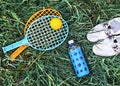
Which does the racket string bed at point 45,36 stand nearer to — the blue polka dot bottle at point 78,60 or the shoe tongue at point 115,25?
the blue polka dot bottle at point 78,60

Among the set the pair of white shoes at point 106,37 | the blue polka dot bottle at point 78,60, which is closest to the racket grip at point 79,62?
the blue polka dot bottle at point 78,60

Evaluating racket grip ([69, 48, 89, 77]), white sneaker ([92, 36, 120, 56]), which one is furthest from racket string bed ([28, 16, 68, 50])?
white sneaker ([92, 36, 120, 56])

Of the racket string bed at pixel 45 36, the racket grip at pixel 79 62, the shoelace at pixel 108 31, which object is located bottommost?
the racket grip at pixel 79 62

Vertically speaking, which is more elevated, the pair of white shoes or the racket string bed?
the racket string bed

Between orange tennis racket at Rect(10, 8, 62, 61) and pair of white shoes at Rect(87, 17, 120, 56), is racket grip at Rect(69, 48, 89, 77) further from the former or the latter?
orange tennis racket at Rect(10, 8, 62, 61)

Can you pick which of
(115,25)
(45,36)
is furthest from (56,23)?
(115,25)

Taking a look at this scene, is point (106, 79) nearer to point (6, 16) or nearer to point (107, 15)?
point (107, 15)
